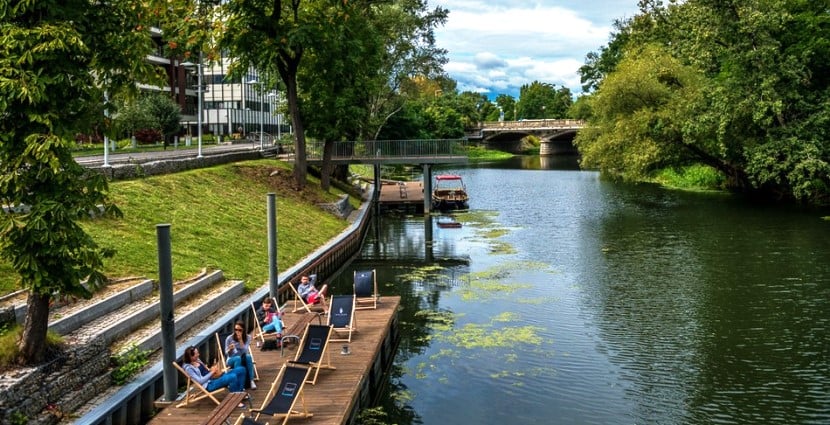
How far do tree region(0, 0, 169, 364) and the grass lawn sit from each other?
4.38 meters

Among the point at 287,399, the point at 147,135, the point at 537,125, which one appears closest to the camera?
the point at 287,399

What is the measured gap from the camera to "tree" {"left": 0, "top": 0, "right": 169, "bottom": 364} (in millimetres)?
11172

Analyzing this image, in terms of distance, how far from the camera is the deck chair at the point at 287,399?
38.7 feet

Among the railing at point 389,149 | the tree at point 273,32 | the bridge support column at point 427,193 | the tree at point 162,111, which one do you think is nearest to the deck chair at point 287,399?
the tree at point 273,32

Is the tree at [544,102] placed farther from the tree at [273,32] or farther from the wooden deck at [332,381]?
the wooden deck at [332,381]

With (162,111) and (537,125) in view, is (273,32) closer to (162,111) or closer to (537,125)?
(162,111)

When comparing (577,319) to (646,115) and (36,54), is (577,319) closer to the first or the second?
(36,54)

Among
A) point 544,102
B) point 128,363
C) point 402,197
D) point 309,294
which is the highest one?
point 544,102

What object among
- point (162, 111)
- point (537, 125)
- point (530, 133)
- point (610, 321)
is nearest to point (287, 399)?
point (610, 321)

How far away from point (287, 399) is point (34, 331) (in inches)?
181

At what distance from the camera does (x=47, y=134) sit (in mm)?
11633

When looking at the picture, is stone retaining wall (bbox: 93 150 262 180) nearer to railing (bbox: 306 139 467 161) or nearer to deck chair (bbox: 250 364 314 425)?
railing (bbox: 306 139 467 161)

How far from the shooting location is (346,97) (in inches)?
1674

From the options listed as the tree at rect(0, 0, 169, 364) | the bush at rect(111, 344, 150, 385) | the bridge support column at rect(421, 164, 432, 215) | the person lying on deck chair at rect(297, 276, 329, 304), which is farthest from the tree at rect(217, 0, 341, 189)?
the bush at rect(111, 344, 150, 385)
